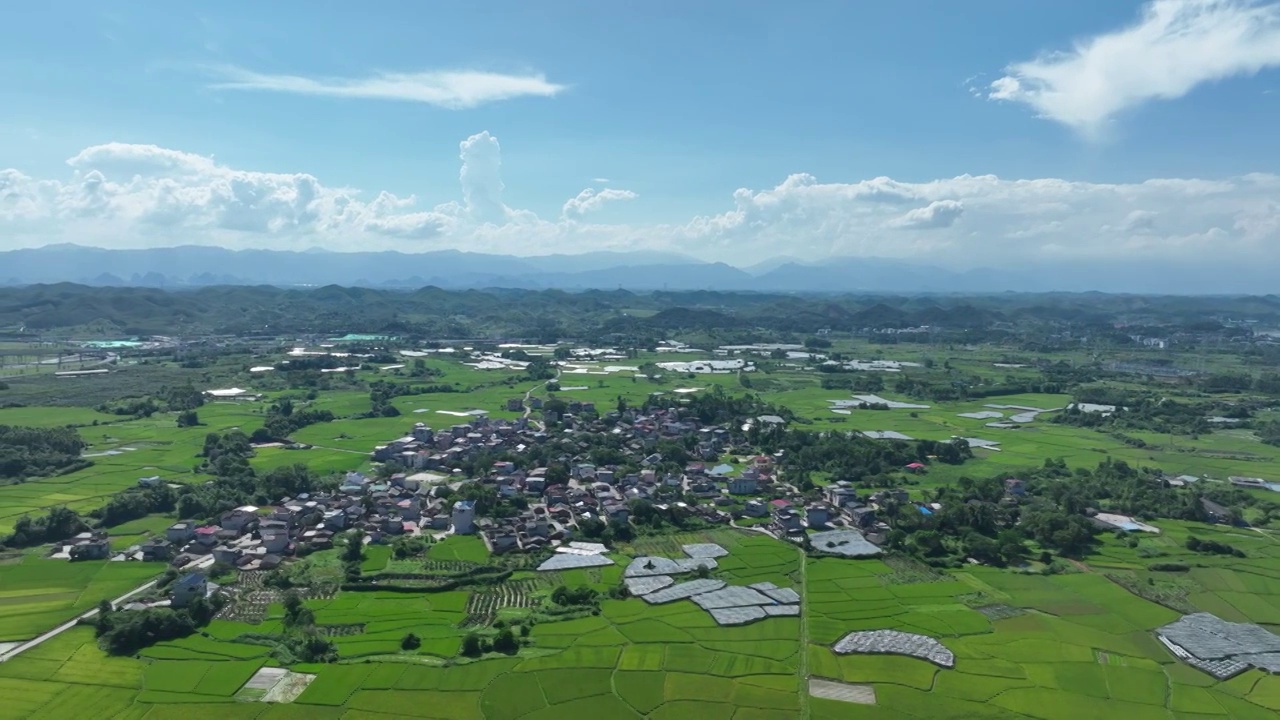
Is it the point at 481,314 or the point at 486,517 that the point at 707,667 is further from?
the point at 481,314

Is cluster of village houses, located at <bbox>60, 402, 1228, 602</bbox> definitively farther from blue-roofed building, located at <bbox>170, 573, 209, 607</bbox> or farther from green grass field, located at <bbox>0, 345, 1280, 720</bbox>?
green grass field, located at <bbox>0, 345, 1280, 720</bbox>

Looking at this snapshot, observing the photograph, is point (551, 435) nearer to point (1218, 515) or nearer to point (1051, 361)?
point (1218, 515)

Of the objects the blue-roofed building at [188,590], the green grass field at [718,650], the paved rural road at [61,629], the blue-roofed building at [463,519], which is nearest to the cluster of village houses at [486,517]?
the blue-roofed building at [463,519]

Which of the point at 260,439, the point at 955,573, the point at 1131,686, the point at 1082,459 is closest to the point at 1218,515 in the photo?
the point at 1082,459

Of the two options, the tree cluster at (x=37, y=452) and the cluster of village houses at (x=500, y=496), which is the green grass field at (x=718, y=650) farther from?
the tree cluster at (x=37, y=452)

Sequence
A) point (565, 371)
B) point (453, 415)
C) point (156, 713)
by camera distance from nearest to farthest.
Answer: point (156, 713)
point (453, 415)
point (565, 371)

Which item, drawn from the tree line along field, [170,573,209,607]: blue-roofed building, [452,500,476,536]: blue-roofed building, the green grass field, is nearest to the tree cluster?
the green grass field

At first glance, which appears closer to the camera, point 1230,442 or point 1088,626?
point 1088,626
